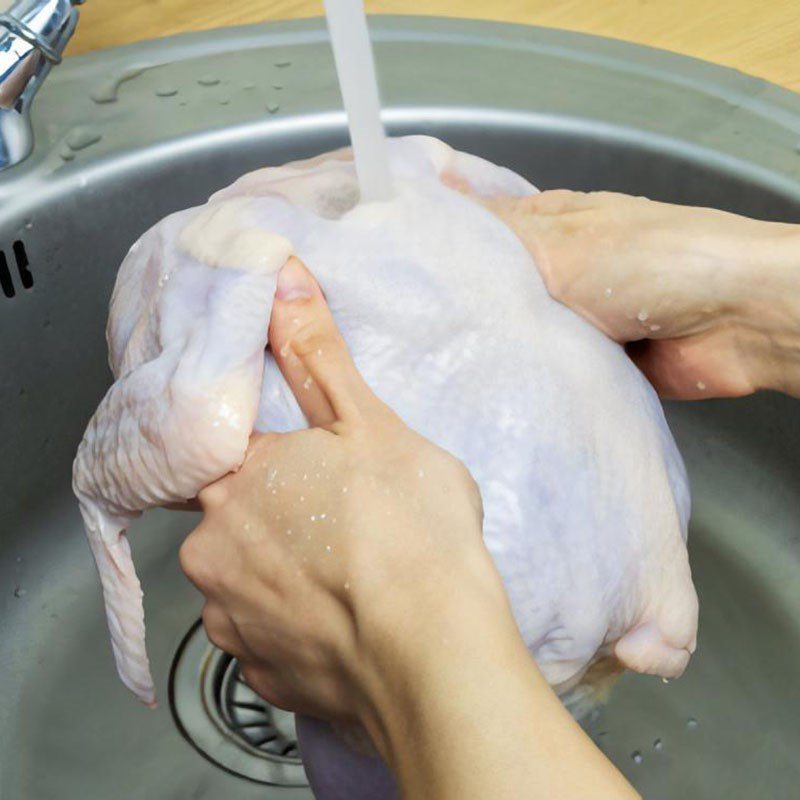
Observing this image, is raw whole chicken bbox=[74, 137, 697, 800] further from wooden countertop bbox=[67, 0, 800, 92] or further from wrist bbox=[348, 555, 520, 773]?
wooden countertop bbox=[67, 0, 800, 92]

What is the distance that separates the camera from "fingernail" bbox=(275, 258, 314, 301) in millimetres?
538

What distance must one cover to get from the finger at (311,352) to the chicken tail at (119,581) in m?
0.12

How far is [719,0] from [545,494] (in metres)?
0.52

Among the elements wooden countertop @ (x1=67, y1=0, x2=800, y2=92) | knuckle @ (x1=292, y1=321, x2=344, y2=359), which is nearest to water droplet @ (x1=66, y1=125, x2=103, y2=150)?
wooden countertop @ (x1=67, y1=0, x2=800, y2=92)

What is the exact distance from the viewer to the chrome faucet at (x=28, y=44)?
0.67 meters

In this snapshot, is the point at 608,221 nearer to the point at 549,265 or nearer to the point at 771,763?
the point at 549,265

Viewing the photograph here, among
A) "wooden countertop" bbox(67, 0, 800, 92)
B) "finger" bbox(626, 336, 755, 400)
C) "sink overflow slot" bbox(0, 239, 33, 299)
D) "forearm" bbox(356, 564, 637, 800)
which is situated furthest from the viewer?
"wooden countertop" bbox(67, 0, 800, 92)

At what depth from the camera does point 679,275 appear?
577 millimetres

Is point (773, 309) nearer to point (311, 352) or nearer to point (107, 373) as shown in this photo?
point (311, 352)

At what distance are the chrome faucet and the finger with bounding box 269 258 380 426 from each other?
240mm

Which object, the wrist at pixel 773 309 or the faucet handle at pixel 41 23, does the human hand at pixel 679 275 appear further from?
the faucet handle at pixel 41 23

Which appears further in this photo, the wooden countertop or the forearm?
the wooden countertop

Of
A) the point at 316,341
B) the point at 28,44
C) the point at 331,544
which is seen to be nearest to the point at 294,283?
the point at 316,341

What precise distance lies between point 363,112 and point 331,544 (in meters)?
0.23
